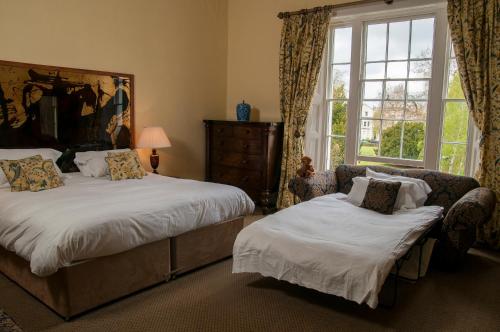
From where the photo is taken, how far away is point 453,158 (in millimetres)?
4258

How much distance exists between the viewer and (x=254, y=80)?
5586mm

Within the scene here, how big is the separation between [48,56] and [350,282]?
11.6 ft

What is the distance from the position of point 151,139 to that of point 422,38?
3.26 meters

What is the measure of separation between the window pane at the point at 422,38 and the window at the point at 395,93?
1 centimetres

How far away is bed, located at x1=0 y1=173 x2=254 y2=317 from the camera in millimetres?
2420

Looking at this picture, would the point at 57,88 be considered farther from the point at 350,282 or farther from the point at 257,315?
the point at 350,282

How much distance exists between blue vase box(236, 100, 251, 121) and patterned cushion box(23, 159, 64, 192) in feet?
8.46

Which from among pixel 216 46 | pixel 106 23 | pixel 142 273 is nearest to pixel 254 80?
pixel 216 46

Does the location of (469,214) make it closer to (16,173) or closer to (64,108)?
(16,173)

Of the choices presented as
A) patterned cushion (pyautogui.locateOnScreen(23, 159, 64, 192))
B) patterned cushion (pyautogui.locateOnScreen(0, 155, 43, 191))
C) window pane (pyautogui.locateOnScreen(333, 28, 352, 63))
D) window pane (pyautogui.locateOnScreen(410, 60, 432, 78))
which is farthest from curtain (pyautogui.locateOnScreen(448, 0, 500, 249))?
patterned cushion (pyautogui.locateOnScreen(0, 155, 43, 191))

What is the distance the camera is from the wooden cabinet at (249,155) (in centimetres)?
500

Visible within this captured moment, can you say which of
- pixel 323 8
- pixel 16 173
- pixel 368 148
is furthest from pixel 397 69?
pixel 16 173

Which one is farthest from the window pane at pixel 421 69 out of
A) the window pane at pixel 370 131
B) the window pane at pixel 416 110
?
the window pane at pixel 370 131

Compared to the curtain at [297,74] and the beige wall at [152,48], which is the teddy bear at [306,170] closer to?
the curtain at [297,74]
